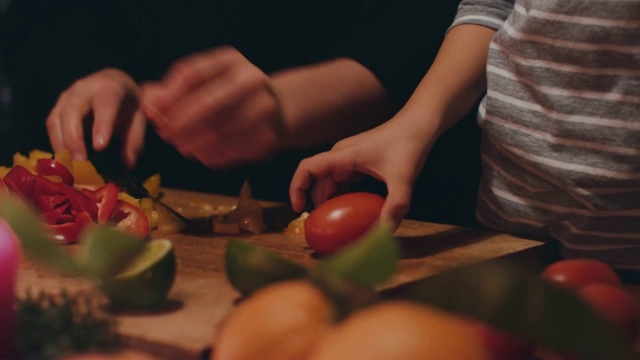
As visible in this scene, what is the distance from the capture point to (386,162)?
1101 mm

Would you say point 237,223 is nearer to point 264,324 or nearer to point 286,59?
point 286,59

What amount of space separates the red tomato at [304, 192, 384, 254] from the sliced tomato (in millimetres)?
233

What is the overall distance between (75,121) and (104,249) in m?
0.74

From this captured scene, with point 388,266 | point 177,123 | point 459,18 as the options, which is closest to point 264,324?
point 388,266

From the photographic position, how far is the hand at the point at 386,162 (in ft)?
3.55

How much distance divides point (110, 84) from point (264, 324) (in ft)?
3.07

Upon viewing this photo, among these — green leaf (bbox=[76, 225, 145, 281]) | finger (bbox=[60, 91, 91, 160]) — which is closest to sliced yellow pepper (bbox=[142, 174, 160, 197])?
finger (bbox=[60, 91, 91, 160])

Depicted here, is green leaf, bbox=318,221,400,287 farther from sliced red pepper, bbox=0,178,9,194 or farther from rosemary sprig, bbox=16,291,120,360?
sliced red pepper, bbox=0,178,9,194

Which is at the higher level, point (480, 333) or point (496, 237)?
point (480, 333)

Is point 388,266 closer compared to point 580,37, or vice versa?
point 388,266

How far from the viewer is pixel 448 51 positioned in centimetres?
123

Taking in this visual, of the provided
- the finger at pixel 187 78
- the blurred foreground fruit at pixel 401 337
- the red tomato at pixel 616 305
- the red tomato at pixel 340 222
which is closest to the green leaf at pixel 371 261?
the blurred foreground fruit at pixel 401 337

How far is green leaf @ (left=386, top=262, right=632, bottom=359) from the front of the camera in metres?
0.47

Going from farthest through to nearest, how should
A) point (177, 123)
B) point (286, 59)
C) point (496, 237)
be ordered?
point (286, 59) < point (496, 237) < point (177, 123)
